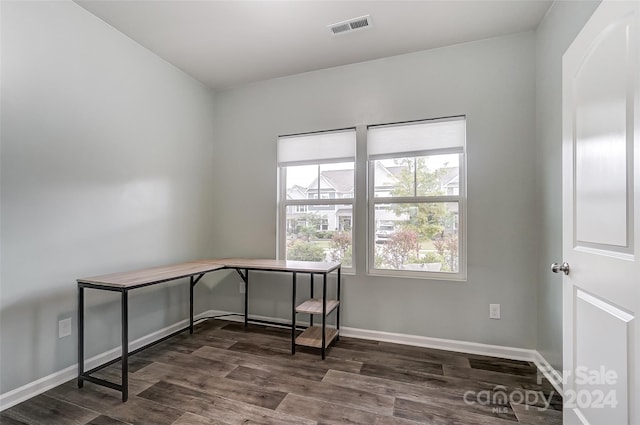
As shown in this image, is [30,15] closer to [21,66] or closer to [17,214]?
[21,66]

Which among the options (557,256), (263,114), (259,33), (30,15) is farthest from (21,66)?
(557,256)

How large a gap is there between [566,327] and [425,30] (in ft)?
7.59

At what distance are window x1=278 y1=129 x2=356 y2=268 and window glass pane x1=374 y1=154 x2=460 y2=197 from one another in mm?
316

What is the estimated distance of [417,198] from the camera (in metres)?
2.71

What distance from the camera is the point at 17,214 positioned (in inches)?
70.1

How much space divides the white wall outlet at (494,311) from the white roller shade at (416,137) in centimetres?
139

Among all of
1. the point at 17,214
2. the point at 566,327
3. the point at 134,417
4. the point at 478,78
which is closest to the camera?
the point at 566,327

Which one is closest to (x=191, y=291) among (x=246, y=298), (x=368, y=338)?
(x=246, y=298)

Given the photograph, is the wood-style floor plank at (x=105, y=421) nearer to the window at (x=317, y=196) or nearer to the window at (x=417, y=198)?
the window at (x=317, y=196)

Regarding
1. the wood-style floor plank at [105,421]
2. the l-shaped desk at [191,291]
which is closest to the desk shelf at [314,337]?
the l-shaped desk at [191,291]

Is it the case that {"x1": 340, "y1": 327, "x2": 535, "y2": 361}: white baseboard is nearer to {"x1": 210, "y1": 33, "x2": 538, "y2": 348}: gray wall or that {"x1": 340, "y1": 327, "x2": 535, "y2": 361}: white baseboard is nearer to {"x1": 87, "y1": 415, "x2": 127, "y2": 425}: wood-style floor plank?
{"x1": 210, "y1": 33, "x2": 538, "y2": 348}: gray wall

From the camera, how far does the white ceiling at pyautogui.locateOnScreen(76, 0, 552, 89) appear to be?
211 cm

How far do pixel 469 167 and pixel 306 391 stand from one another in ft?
7.25

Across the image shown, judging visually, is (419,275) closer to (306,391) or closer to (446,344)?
(446,344)
